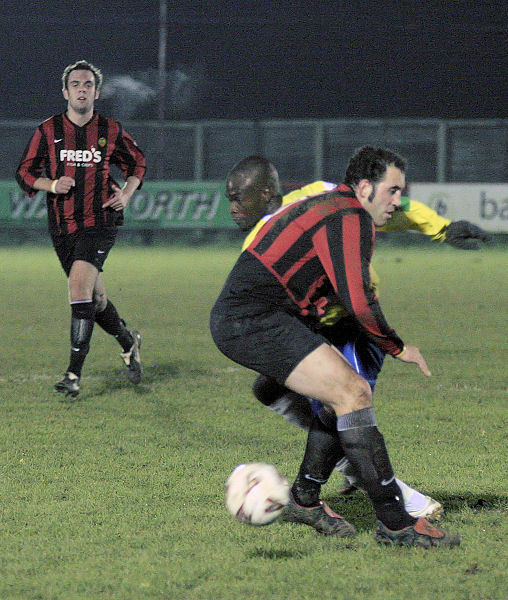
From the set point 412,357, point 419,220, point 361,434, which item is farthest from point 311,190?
point 361,434

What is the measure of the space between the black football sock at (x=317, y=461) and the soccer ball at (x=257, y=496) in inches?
14.3

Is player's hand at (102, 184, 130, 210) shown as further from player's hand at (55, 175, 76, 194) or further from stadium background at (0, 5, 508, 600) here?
stadium background at (0, 5, 508, 600)

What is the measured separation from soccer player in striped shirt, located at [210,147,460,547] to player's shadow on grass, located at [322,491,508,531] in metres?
0.39

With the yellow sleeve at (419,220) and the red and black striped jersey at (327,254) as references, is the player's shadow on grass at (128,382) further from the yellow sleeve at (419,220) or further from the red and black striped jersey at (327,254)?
the red and black striped jersey at (327,254)

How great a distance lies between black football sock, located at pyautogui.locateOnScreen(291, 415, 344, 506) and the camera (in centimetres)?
429

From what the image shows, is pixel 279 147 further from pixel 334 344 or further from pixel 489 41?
pixel 334 344

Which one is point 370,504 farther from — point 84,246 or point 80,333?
point 84,246

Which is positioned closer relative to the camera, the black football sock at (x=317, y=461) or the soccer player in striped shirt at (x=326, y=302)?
the soccer player in striped shirt at (x=326, y=302)

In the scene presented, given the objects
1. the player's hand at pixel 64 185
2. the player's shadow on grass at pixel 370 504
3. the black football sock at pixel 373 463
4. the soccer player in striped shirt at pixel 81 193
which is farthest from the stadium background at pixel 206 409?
the player's hand at pixel 64 185

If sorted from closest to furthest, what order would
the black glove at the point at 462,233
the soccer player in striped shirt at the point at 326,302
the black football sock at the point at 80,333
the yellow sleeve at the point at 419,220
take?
the soccer player in striped shirt at the point at 326,302
the black glove at the point at 462,233
the yellow sleeve at the point at 419,220
the black football sock at the point at 80,333

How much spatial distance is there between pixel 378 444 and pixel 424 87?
111 ft

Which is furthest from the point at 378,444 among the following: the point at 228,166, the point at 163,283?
the point at 228,166

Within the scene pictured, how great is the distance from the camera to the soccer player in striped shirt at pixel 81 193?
283 inches

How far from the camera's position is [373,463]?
3922mm
